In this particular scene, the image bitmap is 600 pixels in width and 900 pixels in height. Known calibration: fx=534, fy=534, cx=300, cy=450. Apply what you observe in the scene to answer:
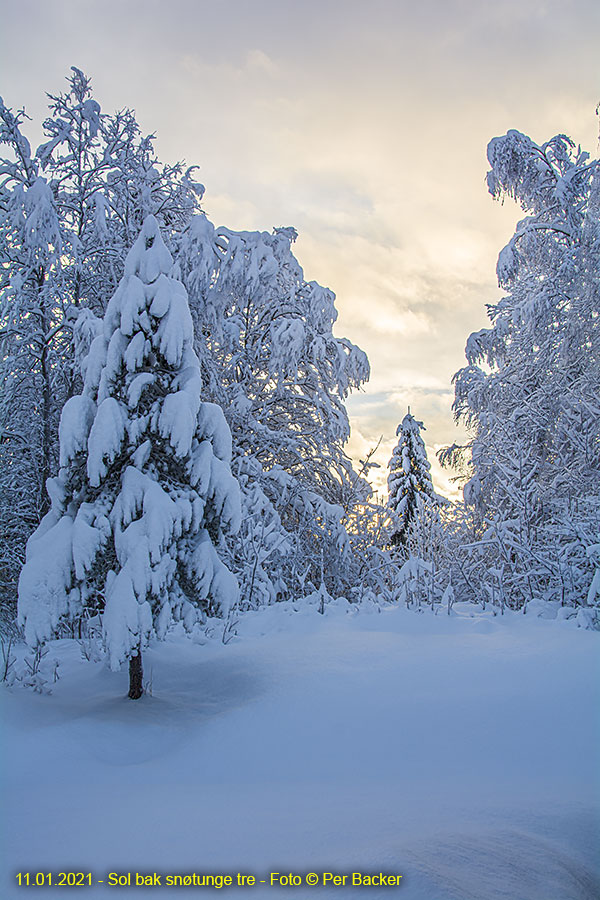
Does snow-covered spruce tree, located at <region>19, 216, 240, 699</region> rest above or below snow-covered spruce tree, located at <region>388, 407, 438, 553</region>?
below

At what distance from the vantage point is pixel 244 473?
12.2 meters

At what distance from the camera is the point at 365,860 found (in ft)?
7.63

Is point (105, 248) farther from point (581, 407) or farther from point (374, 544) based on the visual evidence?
point (581, 407)

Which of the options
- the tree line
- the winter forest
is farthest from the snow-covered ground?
the tree line

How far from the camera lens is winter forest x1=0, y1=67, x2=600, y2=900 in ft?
18.0

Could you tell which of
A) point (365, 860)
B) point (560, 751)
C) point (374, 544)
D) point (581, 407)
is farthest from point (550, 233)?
point (365, 860)

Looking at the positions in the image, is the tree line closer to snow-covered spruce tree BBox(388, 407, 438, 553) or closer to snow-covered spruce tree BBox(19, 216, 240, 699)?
snow-covered spruce tree BBox(19, 216, 240, 699)

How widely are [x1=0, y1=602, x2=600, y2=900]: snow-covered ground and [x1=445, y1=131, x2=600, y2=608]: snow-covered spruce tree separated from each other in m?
3.24

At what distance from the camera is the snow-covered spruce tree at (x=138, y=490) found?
218 inches

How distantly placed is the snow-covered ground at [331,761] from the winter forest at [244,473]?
4 cm

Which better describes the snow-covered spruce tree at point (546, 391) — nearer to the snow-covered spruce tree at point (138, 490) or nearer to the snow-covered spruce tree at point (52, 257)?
the snow-covered spruce tree at point (138, 490)

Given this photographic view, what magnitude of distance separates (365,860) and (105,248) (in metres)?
12.2

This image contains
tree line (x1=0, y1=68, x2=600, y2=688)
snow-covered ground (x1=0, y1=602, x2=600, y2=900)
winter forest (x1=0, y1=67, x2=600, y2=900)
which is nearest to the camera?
snow-covered ground (x1=0, y1=602, x2=600, y2=900)

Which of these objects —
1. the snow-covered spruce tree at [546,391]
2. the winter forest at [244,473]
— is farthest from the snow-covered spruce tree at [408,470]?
the snow-covered spruce tree at [546,391]
